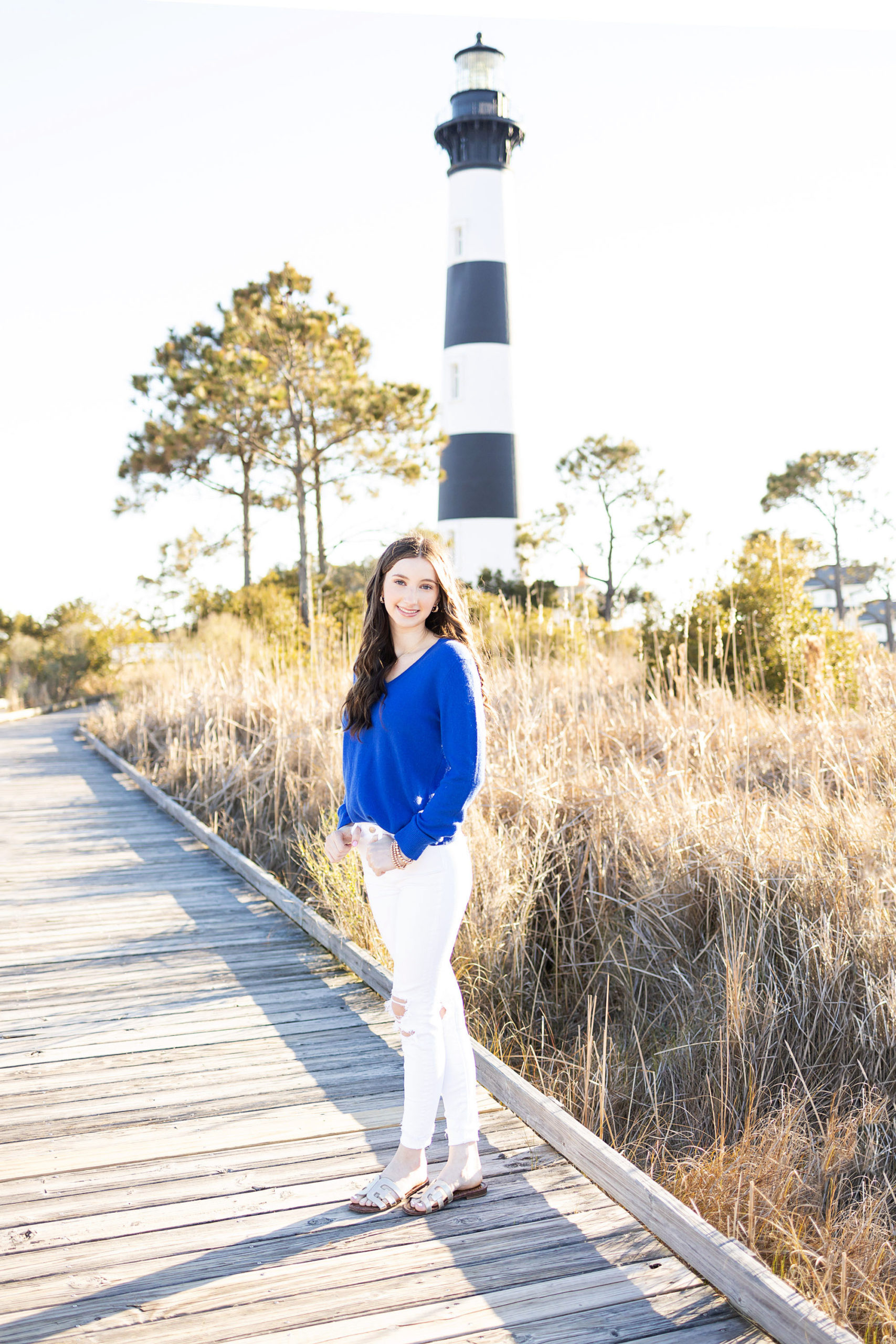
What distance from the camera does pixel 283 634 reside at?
1283cm

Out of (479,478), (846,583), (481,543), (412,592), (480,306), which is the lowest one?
(412,592)

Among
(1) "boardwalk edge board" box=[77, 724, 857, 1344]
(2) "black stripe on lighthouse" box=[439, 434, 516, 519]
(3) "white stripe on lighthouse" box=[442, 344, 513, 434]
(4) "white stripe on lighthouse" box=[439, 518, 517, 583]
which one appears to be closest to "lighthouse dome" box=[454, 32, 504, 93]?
(3) "white stripe on lighthouse" box=[442, 344, 513, 434]

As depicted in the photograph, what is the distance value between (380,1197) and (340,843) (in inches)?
27.0

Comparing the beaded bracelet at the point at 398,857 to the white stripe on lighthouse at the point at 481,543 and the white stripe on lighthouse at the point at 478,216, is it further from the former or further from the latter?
the white stripe on lighthouse at the point at 478,216

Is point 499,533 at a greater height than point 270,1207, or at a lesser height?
greater

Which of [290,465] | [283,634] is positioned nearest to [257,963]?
[283,634]

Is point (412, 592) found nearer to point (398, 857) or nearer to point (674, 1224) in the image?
point (398, 857)

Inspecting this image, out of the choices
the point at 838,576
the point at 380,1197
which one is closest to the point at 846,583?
the point at 838,576

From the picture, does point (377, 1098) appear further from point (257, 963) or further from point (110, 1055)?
point (257, 963)

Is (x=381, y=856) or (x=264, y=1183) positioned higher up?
(x=381, y=856)

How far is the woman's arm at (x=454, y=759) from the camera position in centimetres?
190

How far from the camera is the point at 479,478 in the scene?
1822 centimetres

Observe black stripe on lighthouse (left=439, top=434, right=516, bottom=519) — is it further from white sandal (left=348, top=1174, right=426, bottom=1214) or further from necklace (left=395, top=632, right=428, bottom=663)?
white sandal (left=348, top=1174, right=426, bottom=1214)

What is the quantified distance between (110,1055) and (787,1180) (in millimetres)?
1795
